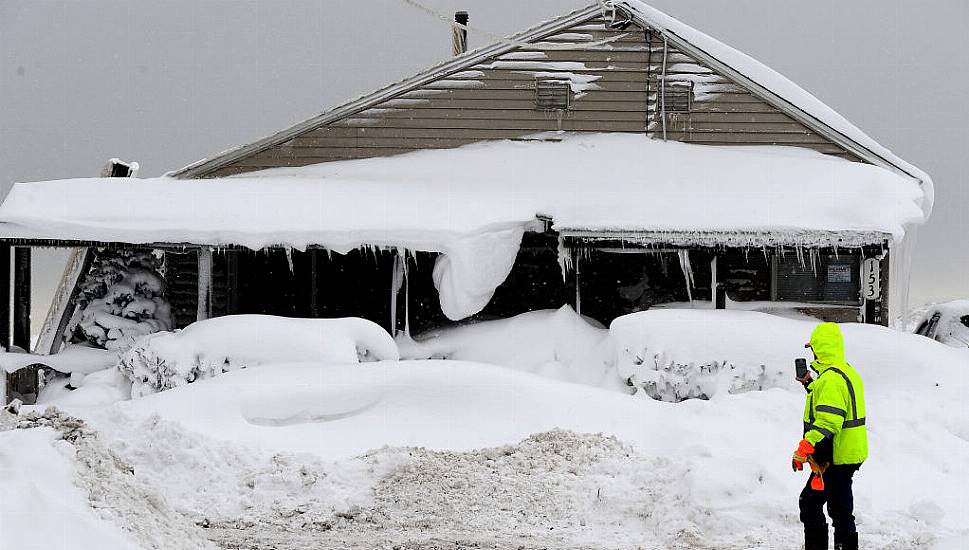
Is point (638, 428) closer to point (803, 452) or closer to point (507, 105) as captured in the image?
point (803, 452)

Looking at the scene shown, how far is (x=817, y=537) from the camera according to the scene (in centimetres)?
628

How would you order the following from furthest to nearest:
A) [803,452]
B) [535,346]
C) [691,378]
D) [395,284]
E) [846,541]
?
[395,284] < [535,346] < [691,378] < [846,541] < [803,452]

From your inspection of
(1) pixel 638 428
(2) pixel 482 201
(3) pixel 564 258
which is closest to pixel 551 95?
(2) pixel 482 201

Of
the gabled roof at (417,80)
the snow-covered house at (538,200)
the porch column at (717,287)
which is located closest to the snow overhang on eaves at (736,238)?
the snow-covered house at (538,200)

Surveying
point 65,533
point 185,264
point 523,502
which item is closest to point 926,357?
point 523,502

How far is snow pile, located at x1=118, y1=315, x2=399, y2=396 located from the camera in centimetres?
1210

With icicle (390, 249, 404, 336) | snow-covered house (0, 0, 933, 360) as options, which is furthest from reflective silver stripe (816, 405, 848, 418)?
icicle (390, 249, 404, 336)

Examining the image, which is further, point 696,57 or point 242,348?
point 696,57

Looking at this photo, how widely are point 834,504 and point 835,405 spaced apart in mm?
689

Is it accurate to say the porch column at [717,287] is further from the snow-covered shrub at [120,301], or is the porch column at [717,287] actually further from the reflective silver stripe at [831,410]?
the reflective silver stripe at [831,410]

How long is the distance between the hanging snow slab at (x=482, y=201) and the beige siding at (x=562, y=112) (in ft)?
0.88

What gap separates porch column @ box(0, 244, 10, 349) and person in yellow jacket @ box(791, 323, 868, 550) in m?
12.9

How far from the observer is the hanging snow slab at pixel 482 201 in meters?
14.4

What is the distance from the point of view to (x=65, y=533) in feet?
18.2
